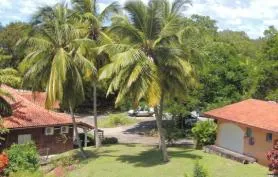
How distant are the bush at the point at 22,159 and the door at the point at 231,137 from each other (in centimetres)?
1280

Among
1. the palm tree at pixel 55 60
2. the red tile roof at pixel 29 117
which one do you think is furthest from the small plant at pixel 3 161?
the red tile roof at pixel 29 117

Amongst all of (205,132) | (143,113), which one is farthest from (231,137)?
(143,113)

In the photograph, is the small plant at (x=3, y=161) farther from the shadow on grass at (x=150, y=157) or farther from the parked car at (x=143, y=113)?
the parked car at (x=143, y=113)

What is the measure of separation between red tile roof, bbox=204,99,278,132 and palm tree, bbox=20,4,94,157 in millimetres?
9652

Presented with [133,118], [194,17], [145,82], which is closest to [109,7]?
[145,82]

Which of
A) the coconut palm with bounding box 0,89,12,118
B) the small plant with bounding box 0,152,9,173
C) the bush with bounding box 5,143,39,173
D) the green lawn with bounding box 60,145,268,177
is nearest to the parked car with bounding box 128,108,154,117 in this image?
the green lawn with bounding box 60,145,268,177

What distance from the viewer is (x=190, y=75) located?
29.1m

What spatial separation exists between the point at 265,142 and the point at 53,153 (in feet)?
54.5

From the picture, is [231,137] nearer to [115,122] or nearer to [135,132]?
[135,132]

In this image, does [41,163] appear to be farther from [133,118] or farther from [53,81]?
[133,118]

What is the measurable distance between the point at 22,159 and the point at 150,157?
27.9 feet

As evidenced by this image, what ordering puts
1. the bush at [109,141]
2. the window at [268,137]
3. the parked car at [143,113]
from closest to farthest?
the window at [268,137] < the bush at [109,141] < the parked car at [143,113]

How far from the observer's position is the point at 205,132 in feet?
111

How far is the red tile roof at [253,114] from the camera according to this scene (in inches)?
1109
